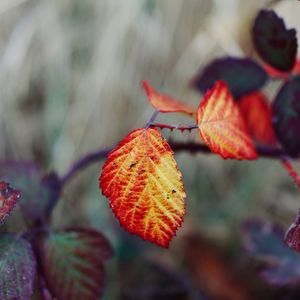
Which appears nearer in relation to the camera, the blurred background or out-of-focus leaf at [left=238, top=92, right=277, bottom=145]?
out-of-focus leaf at [left=238, top=92, right=277, bottom=145]

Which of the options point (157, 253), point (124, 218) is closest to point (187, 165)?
point (157, 253)

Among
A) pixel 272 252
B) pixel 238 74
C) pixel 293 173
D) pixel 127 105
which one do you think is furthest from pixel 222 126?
pixel 127 105

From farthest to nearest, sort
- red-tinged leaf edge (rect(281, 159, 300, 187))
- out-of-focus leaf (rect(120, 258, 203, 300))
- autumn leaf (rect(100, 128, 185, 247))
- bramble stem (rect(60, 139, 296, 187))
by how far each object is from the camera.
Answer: out-of-focus leaf (rect(120, 258, 203, 300)) < bramble stem (rect(60, 139, 296, 187)) < red-tinged leaf edge (rect(281, 159, 300, 187)) < autumn leaf (rect(100, 128, 185, 247))

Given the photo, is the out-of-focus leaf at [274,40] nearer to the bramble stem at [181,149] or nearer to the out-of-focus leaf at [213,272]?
the bramble stem at [181,149]

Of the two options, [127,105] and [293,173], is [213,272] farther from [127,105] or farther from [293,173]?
[293,173]

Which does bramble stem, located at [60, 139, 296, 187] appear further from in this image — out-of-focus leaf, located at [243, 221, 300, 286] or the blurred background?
the blurred background

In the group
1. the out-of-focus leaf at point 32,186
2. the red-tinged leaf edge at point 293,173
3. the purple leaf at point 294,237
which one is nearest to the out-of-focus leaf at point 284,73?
the red-tinged leaf edge at point 293,173

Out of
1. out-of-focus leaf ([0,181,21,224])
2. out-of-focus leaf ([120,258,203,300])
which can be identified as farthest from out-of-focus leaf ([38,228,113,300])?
out-of-focus leaf ([120,258,203,300])
